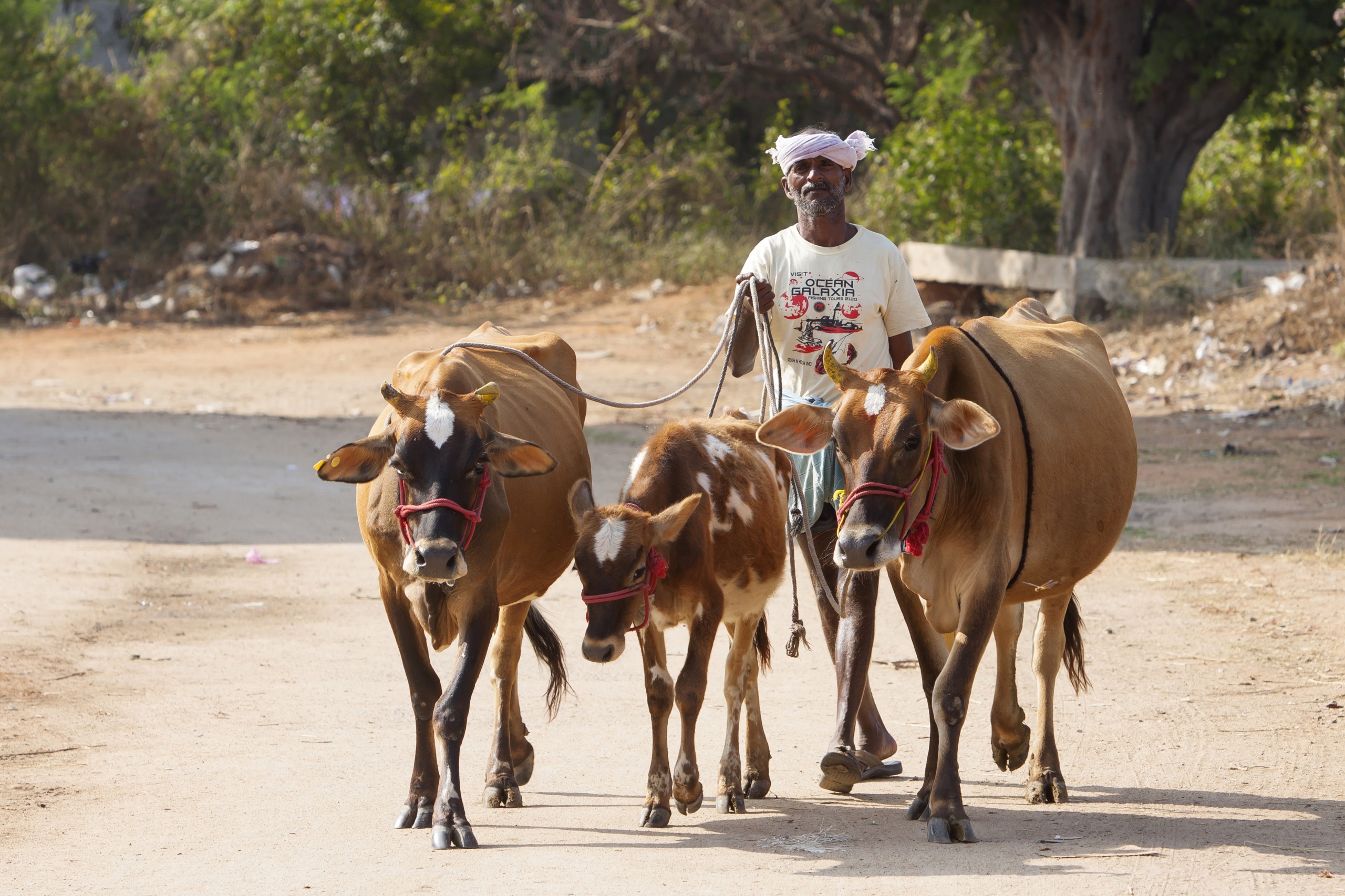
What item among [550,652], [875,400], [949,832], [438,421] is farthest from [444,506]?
[949,832]

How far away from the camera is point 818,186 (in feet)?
17.9

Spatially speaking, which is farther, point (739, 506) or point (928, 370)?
point (739, 506)

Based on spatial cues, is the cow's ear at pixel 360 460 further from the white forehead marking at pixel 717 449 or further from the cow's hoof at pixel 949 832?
the cow's hoof at pixel 949 832

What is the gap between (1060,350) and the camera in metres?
5.82

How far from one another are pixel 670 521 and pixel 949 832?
1310 mm

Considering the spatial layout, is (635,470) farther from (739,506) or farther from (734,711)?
(734,711)

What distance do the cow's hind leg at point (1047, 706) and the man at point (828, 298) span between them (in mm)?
573

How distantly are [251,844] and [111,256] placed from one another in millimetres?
19278

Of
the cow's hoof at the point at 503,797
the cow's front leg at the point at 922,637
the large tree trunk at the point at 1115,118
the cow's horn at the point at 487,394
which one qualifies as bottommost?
the cow's hoof at the point at 503,797

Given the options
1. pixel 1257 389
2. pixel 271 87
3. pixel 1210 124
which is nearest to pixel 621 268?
pixel 271 87

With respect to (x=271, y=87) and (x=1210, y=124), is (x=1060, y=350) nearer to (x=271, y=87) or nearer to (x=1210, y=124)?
(x=1210, y=124)

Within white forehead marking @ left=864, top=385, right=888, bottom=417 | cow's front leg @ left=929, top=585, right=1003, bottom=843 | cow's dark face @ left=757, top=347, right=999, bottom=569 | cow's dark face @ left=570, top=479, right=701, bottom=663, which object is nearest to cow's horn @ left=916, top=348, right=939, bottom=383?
cow's dark face @ left=757, top=347, right=999, bottom=569

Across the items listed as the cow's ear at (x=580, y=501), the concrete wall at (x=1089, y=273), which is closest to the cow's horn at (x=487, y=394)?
the cow's ear at (x=580, y=501)

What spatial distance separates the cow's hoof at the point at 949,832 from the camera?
463cm
